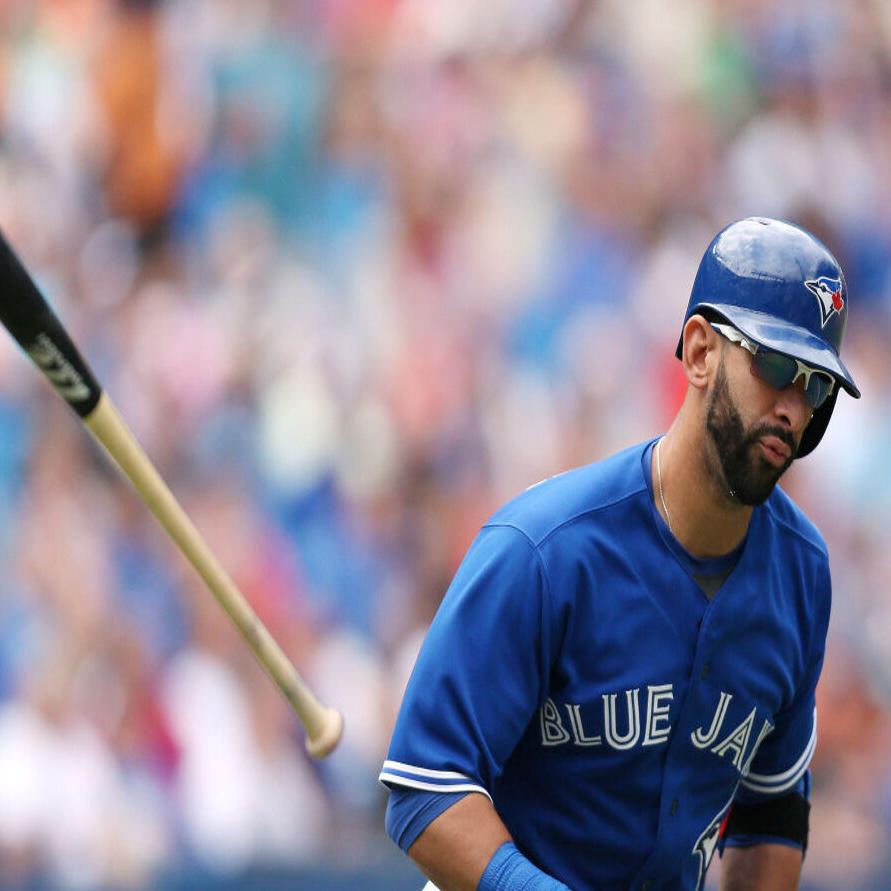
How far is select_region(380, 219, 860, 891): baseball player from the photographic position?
2971mm

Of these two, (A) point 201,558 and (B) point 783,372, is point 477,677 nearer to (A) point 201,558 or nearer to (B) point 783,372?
(A) point 201,558

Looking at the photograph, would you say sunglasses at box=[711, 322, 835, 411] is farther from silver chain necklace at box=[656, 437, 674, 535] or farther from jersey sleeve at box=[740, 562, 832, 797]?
jersey sleeve at box=[740, 562, 832, 797]

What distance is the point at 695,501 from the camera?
3.16 meters

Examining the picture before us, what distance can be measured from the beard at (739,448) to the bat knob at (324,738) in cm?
103

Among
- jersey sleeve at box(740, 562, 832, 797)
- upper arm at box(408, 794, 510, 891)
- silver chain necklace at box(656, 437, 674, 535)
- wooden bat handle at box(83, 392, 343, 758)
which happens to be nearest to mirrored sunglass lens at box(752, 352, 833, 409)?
silver chain necklace at box(656, 437, 674, 535)

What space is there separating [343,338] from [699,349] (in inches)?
198

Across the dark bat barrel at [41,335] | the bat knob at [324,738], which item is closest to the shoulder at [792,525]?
the bat knob at [324,738]

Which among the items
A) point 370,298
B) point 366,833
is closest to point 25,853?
point 366,833

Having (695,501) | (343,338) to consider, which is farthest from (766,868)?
(343,338)

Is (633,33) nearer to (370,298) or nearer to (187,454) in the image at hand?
(370,298)

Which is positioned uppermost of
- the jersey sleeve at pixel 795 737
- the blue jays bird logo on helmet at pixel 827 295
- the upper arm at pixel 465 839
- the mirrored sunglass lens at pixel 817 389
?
the blue jays bird logo on helmet at pixel 827 295

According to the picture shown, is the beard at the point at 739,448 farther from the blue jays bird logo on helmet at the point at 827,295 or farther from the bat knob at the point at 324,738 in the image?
the bat knob at the point at 324,738

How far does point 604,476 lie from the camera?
10.5 feet

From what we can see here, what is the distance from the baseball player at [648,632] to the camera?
9.75 ft
